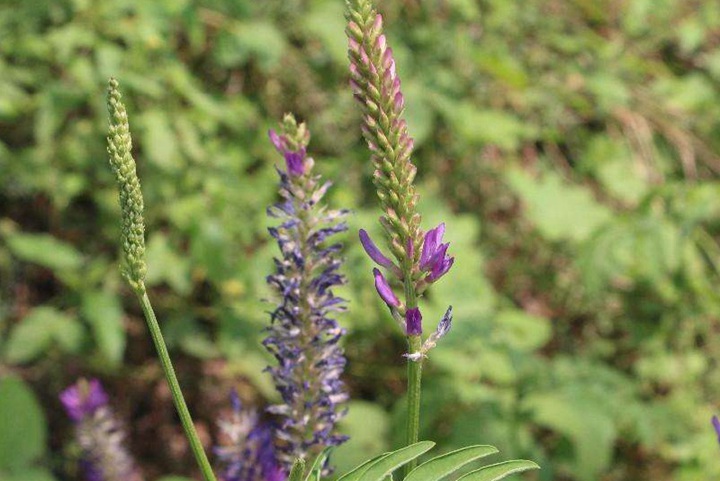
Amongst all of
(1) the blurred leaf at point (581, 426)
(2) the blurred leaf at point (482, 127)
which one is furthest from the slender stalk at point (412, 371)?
(2) the blurred leaf at point (482, 127)

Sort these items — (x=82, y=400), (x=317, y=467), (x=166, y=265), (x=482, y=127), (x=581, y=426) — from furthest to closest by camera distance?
(x=482, y=127), (x=166, y=265), (x=581, y=426), (x=82, y=400), (x=317, y=467)

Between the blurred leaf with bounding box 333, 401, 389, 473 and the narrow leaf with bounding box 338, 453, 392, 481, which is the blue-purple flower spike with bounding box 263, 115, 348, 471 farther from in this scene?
the blurred leaf with bounding box 333, 401, 389, 473

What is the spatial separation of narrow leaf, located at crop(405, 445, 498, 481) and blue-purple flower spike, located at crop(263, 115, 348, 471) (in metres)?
0.18

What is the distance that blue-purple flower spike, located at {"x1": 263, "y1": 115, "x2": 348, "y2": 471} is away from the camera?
3.91 ft

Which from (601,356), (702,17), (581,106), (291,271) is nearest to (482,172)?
(581,106)

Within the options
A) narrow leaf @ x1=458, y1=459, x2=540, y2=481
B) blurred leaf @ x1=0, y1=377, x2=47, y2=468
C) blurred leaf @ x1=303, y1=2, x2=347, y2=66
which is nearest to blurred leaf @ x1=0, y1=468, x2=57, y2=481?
blurred leaf @ x1=0, y1=377, x2=47, y2=468

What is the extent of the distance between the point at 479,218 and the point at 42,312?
7.58 ft

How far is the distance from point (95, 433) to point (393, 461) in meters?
1.24

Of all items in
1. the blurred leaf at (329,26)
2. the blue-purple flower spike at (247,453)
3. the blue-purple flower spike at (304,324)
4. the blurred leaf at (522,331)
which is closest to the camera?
the blue-purple flower spike at (304,324)

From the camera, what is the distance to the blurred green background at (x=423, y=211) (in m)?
3.49

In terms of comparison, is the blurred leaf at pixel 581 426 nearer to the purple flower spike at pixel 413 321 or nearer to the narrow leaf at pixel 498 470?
the narrow leaf at pixel 498 470

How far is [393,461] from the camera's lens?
40.1 inches

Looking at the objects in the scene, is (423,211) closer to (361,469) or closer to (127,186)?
(361,469)

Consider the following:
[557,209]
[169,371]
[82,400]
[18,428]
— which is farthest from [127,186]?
[557,209]
